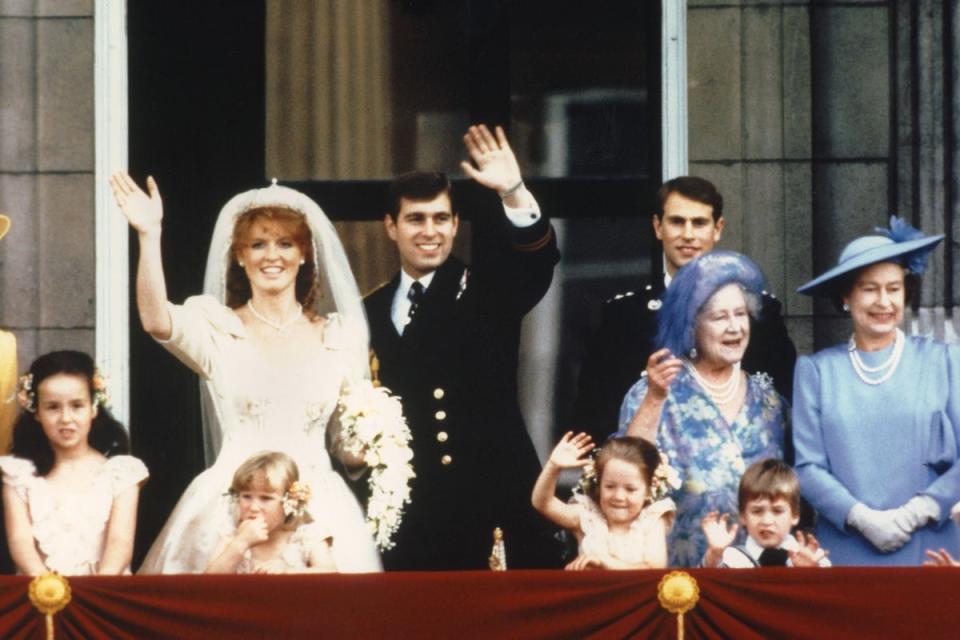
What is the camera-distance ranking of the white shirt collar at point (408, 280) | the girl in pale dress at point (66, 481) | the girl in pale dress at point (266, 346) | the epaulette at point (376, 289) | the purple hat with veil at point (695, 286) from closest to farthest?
1. the girl in pale dress at point (66, 481)
2. the purple hat with veil at point (695, 286)
3. the girl in pale dress at point (266, 346)
4. the white shirt collar at point (408, 280)
5. the epaulette at point (376, 289)

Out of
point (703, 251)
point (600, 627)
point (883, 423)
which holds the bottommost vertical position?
point (600, 627)

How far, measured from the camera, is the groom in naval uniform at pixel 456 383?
9445mm

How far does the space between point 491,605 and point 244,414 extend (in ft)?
4.80

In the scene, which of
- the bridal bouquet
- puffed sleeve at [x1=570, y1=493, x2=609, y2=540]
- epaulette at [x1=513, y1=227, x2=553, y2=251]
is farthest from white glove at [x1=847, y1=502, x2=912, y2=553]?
the bridal bouquet

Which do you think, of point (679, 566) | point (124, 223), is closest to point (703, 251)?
point (679, 566)

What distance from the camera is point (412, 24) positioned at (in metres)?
11.0

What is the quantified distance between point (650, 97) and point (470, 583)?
10.6 ft

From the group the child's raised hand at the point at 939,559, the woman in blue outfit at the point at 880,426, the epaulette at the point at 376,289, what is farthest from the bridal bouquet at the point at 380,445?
the child's raised hand at the point at 939,559

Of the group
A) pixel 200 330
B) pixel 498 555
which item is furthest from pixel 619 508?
pixel 200 330

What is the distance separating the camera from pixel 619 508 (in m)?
8.90

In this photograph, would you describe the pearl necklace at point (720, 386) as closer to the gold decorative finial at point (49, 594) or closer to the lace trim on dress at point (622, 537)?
the lace trim on dress at point (622, 537)

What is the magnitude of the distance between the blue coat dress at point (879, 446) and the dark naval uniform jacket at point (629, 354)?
1.04 feet

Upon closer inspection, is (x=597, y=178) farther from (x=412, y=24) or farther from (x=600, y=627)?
(x=600, y=627)

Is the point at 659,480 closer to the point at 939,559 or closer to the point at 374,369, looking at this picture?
the point at 939,559
